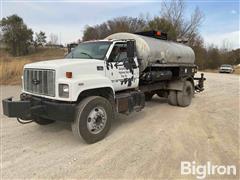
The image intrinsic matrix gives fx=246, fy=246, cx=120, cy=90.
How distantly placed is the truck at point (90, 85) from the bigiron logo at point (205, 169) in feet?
6.66

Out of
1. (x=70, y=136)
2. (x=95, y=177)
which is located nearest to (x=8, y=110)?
(x=70, y=136)

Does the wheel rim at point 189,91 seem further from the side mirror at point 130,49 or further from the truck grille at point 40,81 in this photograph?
the truck grille at point 40,81

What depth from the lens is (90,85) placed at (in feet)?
17.0

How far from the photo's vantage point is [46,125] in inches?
258

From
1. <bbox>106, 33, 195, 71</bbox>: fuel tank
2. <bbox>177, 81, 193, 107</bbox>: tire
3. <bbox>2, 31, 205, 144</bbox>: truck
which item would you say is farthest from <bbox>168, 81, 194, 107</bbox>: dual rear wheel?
<bbox>2, 31, 205, 144</bbox>: truck

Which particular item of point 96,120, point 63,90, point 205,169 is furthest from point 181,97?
point 63,90

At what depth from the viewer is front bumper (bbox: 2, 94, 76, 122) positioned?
15.9 feet

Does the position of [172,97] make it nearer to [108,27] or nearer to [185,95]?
[185,95]

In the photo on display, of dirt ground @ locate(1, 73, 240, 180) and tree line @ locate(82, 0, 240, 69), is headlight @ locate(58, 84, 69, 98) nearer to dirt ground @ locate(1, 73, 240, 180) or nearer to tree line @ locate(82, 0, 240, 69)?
dirt ground @ locate(1, 73, 240, 180)

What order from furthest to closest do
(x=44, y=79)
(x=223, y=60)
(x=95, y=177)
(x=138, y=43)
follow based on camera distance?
(x=223, y=60), (x=138, y=43), (x=44, y=79), (x=95, y=177)

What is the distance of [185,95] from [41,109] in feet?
19.8

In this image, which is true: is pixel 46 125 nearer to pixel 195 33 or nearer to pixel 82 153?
pixel 82 153

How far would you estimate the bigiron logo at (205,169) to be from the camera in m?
4.00

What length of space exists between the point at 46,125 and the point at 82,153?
2191mm
